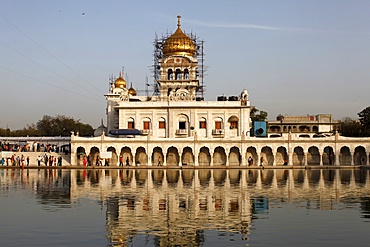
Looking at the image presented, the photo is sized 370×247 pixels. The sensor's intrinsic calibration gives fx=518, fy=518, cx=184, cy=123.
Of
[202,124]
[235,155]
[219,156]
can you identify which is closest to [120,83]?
[202,124]

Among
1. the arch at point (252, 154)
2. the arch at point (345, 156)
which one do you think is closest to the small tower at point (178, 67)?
the arch at point (252, 154)

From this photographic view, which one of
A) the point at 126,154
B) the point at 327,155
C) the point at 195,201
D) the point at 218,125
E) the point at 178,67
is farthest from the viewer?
the point at 178,67


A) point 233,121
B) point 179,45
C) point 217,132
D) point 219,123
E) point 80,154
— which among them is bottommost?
point 80,154

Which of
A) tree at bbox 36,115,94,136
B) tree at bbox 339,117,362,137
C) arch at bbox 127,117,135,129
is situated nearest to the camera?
arch at bbox 127,117,135,129

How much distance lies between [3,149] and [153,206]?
39.8 meters

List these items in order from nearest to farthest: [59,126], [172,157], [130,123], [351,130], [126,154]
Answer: [172,157] < [126,154] < [130,123] < [351,130] < [59,126]

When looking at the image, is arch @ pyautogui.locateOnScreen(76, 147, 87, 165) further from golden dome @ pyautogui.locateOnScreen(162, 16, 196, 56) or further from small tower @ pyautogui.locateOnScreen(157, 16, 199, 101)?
golden dome @ pyautogui.locateOnScreen(162, 16, 196, 56)

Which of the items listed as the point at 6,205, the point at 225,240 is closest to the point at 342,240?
the point at 225,240

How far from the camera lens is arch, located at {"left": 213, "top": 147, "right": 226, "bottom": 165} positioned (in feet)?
179

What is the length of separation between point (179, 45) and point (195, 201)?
132ft

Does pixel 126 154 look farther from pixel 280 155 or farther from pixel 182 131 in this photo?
pixel 280 155

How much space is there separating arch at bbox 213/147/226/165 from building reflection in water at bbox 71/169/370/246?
16.6 metres

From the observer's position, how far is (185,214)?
20672 millimetres

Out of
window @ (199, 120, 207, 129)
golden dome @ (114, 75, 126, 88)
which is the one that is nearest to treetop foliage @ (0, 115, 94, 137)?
golden dome @ (114, 75, 126, 88)
